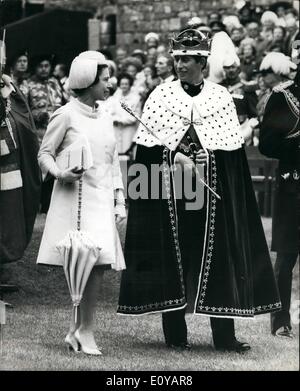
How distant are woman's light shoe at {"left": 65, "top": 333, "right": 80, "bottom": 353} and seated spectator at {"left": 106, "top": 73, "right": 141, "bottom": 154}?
6379mm

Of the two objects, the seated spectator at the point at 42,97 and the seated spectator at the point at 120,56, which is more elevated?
the seated spectator at the point at 42,97

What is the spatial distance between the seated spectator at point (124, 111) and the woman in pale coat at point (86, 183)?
619 centimetres

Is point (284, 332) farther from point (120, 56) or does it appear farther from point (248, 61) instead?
point (120, 56)

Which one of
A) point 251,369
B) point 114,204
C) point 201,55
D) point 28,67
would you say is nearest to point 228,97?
point 201,55

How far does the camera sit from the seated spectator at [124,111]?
44.7 ft

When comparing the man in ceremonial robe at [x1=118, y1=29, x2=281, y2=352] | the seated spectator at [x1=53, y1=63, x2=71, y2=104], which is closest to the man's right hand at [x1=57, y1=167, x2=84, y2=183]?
the man in ceremonial robe at [x1=118, y1=29, x2=281, y2=352]

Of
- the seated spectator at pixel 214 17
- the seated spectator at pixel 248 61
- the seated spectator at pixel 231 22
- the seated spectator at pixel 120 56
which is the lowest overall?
the seated spectator at pixel 120 56

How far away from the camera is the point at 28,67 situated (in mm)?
9812

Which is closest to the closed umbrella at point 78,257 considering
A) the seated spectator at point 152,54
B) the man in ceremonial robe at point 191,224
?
the man in ceremonial robe at point 191,224

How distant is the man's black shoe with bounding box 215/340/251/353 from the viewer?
7539 mm

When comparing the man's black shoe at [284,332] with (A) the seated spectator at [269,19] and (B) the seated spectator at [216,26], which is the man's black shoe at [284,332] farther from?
(A) the seated spectator at [269,19]

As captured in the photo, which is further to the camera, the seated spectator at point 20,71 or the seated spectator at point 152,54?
the seated spectator at point 152,54

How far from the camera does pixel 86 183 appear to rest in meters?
7.20
